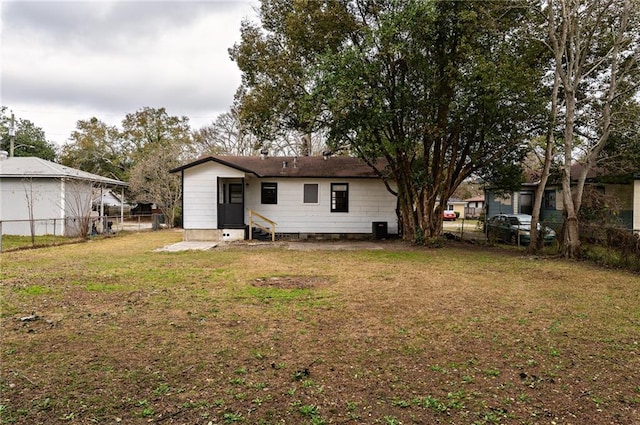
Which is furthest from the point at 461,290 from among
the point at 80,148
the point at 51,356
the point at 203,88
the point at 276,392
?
the point at 80,148

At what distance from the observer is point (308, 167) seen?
1709 centimetres

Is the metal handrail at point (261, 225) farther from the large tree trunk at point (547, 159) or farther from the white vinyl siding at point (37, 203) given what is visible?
the large tree trunk at point (547, 159)

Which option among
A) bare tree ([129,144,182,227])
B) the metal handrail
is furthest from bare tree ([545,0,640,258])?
bare tree ([129,144,182,227])

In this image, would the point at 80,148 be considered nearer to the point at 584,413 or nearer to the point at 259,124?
the point at 259,124

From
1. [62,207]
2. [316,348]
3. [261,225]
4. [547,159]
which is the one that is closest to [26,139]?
[62,207]

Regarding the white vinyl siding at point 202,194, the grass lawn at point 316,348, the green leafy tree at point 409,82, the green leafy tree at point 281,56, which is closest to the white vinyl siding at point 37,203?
the white vinyl siding at point 202,194

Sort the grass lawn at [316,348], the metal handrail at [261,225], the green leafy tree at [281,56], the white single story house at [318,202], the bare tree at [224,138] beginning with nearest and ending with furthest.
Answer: the grass lawn at [316,348] → the green leafy tree at [281,56] → the metal handrail at [261,225] → the white single story house at [318,202] → the bare tree at [224,138]

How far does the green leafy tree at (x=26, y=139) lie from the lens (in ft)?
104

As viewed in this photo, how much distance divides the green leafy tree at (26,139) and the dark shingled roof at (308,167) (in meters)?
24.7

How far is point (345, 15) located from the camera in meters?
11.9

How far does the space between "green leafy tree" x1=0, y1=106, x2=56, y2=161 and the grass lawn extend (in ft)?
106

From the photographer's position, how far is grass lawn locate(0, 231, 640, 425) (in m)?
2.81

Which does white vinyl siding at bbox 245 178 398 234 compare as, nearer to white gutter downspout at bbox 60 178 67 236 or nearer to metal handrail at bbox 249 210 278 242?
metal handrail at bbox 249 210 278 242

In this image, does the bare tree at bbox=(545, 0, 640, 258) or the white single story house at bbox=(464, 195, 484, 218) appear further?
the white single story house at bbox=(464, 195, 484, 218)
